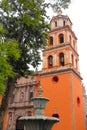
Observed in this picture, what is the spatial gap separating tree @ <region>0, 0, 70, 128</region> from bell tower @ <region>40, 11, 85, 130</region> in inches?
386

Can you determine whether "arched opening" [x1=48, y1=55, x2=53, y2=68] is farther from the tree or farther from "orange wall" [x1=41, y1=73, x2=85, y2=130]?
the tree

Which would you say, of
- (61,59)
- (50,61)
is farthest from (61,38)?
Result: (50,61)

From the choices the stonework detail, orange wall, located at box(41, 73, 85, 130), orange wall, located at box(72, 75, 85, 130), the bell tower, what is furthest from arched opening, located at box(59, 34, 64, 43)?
the stonework detail

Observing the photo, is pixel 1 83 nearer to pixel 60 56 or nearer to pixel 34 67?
pixel 34 67

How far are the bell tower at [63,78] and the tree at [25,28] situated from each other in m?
9.79

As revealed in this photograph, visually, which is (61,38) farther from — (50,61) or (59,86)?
(59,86)

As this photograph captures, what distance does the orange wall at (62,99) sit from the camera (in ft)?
73.2

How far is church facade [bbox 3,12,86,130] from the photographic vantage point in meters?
23.0

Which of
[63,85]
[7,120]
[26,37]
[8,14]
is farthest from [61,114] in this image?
[8,14]

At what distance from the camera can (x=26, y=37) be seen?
13891 mm

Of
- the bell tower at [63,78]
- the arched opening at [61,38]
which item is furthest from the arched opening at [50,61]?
the arched opening at [61,38]

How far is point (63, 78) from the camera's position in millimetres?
24391

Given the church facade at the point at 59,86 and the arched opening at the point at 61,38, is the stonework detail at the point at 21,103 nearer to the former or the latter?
the church facade at the point at 59,86

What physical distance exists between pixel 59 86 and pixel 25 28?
39.1ft
